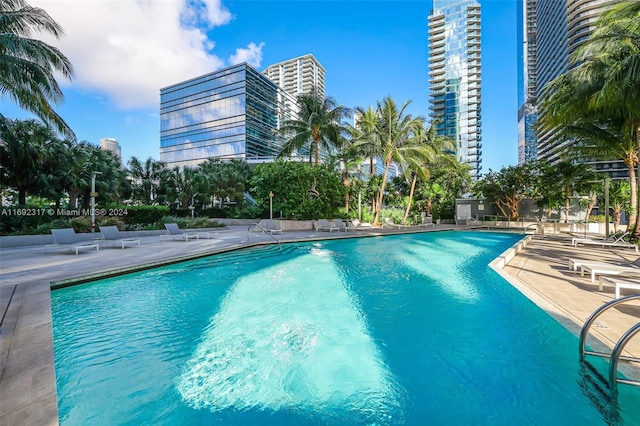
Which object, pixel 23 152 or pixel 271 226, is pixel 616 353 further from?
pixel 23 152

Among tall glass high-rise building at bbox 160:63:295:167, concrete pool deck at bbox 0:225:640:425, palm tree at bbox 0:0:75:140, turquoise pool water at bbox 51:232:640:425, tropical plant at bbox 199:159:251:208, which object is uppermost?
tall glass high-rise building at bbox 160:63:295:167

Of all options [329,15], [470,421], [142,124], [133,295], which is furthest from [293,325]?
[142,124]

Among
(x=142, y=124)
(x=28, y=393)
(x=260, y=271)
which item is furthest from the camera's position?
(x=142, y=124)

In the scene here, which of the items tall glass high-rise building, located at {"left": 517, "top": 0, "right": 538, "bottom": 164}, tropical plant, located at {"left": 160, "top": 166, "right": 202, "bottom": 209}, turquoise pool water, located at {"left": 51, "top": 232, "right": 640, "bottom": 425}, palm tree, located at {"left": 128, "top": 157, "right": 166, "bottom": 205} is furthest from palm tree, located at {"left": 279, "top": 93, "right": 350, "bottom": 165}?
tall glass high-rise building, located at {"left": 517, "top": 0, "right": 538, "bottom": 164}

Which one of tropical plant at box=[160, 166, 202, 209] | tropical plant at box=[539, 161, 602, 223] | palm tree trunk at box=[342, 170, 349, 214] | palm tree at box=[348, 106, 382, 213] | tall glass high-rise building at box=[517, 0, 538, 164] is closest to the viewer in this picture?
tropical plant at box=[539, 161, 602, 223]

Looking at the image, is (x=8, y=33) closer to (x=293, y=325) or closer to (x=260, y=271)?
(x=260, y=271)

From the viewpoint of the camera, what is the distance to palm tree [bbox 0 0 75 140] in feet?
29.7

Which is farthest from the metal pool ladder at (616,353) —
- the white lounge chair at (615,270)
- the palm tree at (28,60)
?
the palm tree at (28,60)

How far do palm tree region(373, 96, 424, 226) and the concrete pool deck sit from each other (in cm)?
1224

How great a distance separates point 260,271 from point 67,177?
50.7ft

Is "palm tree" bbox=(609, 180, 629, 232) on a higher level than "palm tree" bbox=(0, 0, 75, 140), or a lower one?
lower

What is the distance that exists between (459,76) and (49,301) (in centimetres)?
9142

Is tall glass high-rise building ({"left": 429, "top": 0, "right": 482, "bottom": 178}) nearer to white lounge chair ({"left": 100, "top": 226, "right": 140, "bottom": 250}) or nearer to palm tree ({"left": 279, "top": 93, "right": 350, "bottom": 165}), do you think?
palm tree ({"left": 279, "top": 93, "right": 350, "bottom": 165})

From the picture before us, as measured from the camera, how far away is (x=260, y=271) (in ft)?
26.0
